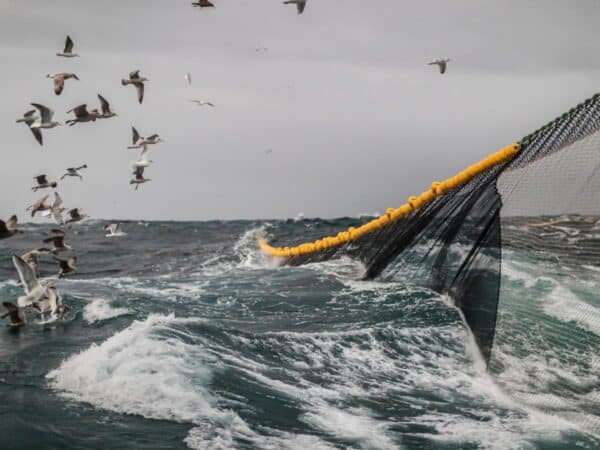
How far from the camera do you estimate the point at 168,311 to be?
14.5 meters

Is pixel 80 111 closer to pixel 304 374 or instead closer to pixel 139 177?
pixel 139 177

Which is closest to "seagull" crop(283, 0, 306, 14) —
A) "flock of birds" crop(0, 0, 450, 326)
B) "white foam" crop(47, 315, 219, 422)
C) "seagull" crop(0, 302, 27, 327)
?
"flock of birds" crop(0, 0, 450, 326)

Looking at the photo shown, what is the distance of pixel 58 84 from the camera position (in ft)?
44.0

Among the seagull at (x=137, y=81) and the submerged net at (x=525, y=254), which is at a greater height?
the seagull at (x=137, y=81)

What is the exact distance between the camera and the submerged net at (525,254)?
372 inches

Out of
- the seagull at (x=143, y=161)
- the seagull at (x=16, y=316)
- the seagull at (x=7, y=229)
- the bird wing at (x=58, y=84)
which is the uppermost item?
the bird wing at (x=58, y=84)

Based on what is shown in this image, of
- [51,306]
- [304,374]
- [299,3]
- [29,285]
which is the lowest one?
[304,374]

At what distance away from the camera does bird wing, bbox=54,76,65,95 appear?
521 inches

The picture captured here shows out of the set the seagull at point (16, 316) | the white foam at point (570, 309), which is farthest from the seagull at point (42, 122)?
the white foam at point (570, 309)

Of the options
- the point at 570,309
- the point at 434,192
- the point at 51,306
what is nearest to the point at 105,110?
the point at 51,306

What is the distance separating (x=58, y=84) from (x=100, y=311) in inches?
185

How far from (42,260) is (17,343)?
15603 millimetres

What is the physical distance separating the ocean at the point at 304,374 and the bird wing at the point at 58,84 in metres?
4.47

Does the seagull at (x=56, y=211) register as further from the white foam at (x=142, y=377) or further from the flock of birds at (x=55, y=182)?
the white foam at (x=142, y=377)
